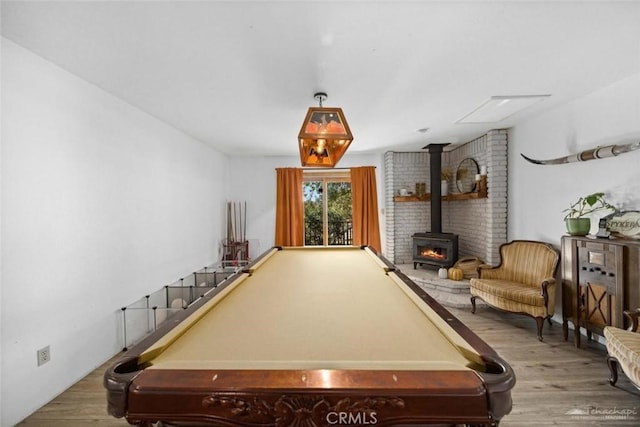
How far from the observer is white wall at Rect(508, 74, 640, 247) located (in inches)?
96.7

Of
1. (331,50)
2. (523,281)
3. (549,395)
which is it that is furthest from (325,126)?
(523,281)

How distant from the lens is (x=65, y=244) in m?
2.09

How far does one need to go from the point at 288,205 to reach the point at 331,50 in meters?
3.84


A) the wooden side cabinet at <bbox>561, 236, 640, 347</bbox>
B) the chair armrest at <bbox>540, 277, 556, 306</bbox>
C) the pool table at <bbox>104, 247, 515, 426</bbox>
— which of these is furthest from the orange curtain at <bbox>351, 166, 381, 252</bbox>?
the pool table at <bbox>104, 247, 515, 426</bbox>

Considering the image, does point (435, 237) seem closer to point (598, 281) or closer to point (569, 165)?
point (569, 165)

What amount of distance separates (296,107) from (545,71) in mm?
2081

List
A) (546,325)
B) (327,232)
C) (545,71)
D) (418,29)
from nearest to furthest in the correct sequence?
(418,29), (545,71), (546,325), (327,232)

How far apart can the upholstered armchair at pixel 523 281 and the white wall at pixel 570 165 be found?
0.84 feet

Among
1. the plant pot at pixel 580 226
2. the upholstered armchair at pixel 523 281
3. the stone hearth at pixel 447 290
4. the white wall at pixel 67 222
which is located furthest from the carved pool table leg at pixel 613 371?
the white wall at pixel 67 222

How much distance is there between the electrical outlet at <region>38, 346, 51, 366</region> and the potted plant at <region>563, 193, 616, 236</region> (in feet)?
14.3

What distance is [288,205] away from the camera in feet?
18.1

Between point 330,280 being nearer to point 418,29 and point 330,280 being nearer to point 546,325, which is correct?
point 418,29

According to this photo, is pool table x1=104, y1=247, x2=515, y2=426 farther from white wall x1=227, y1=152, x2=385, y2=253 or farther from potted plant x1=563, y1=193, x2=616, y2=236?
white wall x1=227, y1=152, x2=385, y2=253

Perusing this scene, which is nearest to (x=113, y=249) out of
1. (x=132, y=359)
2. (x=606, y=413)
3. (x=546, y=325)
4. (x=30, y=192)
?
(x=30, y=192)
